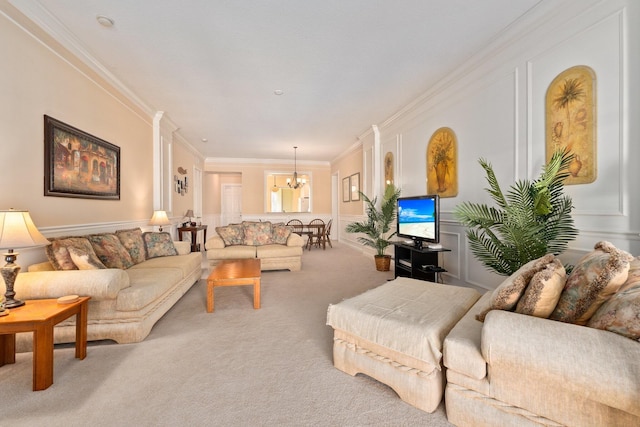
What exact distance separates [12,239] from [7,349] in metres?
0.83

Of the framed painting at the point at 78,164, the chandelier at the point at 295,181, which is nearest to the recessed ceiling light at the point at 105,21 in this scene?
the framed painting at the point at 78,164

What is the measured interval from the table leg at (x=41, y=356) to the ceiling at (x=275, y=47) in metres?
2.53

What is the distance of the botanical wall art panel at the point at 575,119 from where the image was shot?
2.06 meters

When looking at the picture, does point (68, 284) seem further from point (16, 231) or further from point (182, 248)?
point (182, 248)

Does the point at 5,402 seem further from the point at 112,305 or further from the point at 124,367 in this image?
the point at 112,305

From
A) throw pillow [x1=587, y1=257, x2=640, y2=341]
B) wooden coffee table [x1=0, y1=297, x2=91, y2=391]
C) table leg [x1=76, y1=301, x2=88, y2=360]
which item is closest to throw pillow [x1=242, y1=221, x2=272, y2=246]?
table leg [x1=76, y1=301, x2=88, y2=360]

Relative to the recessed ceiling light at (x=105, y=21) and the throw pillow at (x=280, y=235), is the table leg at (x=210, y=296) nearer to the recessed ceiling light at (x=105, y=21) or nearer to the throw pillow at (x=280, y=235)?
the throw pillow at (x=280, y=235)

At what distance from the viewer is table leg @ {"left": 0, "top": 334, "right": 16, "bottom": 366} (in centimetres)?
188

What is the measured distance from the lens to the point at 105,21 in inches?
95.2

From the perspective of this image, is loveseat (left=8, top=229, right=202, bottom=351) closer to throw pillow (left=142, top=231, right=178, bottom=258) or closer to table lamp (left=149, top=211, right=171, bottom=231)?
throw pillow (left=142, top=231, right=178, bottom=258)

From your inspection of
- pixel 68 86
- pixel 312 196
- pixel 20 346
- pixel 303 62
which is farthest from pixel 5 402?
pixel 312 196

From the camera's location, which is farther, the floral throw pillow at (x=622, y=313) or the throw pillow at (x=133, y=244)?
the throw pillow at (x=133, y=244)

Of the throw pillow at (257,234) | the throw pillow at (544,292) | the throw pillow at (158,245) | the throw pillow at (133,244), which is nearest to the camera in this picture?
the throw pillow at (544,292)

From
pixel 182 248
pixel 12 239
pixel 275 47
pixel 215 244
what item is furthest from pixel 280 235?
pixel 12 239
